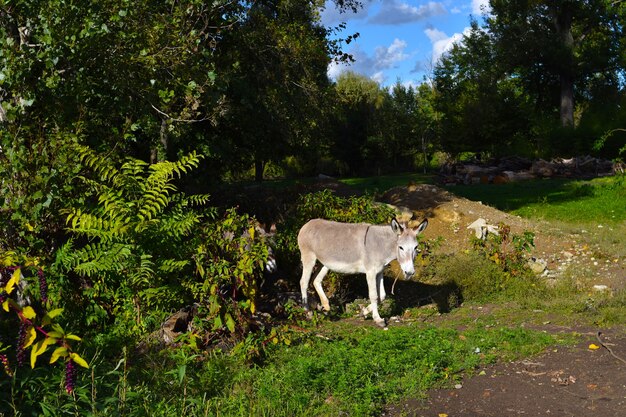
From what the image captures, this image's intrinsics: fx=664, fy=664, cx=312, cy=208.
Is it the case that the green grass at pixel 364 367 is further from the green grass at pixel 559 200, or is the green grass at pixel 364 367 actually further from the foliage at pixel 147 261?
the green grass at pixel 559 200

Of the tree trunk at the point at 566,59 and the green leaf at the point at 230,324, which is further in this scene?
the tree trunk at the point at 566,59

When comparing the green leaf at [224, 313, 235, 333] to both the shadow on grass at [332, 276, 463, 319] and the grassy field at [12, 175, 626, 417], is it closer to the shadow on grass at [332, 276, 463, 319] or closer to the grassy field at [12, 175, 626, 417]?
the grassy field at [12, 175, 626, 417]

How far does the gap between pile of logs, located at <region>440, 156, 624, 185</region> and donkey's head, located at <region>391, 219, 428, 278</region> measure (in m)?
26.2

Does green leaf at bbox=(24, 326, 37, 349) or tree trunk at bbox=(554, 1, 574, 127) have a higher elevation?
tree trunk at bbox=(554, 1, 574, 127)

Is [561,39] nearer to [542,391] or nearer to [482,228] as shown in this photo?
[482,228]

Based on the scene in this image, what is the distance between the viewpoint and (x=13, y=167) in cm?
948

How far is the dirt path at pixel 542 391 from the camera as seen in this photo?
287 inches

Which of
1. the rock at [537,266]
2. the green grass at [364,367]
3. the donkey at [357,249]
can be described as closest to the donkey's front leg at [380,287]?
the donkey at [357,249]

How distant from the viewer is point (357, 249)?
1165 cm

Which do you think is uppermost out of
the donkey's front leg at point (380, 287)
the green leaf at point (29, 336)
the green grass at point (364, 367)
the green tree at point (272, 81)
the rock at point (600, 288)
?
the green tree at point (272, 81)

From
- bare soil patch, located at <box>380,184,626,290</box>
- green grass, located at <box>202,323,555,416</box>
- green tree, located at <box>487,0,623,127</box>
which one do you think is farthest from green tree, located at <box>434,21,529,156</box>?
green grass, located at <box>202,323,555,416</box>

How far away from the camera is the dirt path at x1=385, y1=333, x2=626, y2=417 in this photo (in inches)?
287

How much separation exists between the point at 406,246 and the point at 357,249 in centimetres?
103

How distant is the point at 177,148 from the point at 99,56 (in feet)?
15.9
